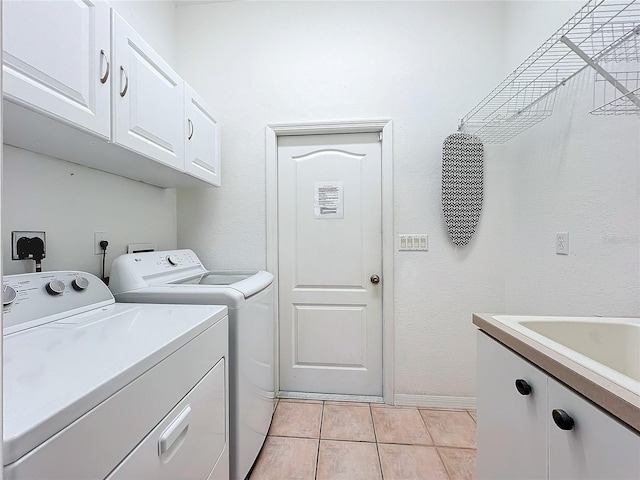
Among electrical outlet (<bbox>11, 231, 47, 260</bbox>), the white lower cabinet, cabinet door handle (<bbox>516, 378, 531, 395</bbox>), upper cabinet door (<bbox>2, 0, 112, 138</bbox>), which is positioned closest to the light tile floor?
the white lower cabinet

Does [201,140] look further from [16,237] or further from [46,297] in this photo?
[46,297]

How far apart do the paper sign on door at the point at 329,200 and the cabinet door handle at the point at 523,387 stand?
5.00 feet

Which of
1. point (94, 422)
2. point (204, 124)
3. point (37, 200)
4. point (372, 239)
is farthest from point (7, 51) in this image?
point (372, 239)

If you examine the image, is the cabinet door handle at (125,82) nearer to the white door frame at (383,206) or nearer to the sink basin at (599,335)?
the white door frame at (383,206)

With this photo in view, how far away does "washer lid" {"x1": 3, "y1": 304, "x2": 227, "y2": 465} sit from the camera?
1.75ft

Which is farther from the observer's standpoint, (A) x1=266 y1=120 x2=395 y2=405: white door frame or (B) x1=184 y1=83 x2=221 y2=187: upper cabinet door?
(A) x1=266 y1=120 x2=395 y2=405: white door frame

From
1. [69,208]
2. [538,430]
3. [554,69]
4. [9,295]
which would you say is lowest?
[538,430]

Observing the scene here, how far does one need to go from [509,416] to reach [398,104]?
1.90 meters

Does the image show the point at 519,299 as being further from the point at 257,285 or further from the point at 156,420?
the point at 156,420

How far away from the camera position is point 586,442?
2.26ft

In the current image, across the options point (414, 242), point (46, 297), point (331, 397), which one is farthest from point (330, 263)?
point (46, 297)

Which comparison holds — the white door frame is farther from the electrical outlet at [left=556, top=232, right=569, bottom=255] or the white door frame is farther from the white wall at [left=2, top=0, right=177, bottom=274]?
the electrical outlet at [left=556, top=232, right=569, bottom=255]

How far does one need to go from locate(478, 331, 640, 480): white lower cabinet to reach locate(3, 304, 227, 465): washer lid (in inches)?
39.0

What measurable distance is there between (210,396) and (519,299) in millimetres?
1837
